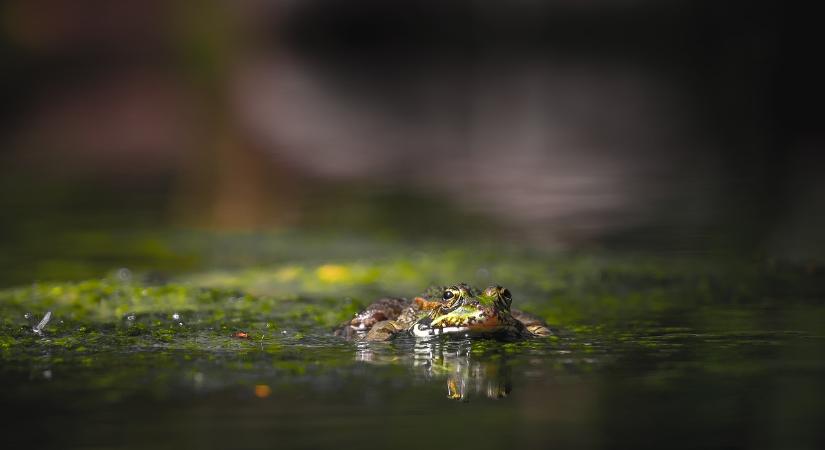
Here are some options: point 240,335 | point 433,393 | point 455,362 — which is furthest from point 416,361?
point 240,335

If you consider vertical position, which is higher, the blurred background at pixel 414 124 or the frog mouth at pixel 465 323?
the blurred background at pixel 414 124

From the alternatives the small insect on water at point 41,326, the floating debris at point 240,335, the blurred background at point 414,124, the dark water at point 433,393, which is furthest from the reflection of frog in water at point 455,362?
the blurred background at point 414,124

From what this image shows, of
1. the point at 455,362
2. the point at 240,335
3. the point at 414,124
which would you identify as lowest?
the point at 455,362

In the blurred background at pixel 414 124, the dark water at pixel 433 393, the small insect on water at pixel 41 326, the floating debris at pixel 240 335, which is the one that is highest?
the blurred background at pixel 414 124

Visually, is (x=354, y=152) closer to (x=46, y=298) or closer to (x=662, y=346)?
(x=46, y=298)

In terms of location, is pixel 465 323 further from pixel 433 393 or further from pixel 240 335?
pixel 240 335

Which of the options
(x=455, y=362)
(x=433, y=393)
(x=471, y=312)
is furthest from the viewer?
(x=471, y=312)

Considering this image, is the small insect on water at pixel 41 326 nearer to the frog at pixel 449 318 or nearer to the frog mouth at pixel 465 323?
the frog at pixel 449 318
